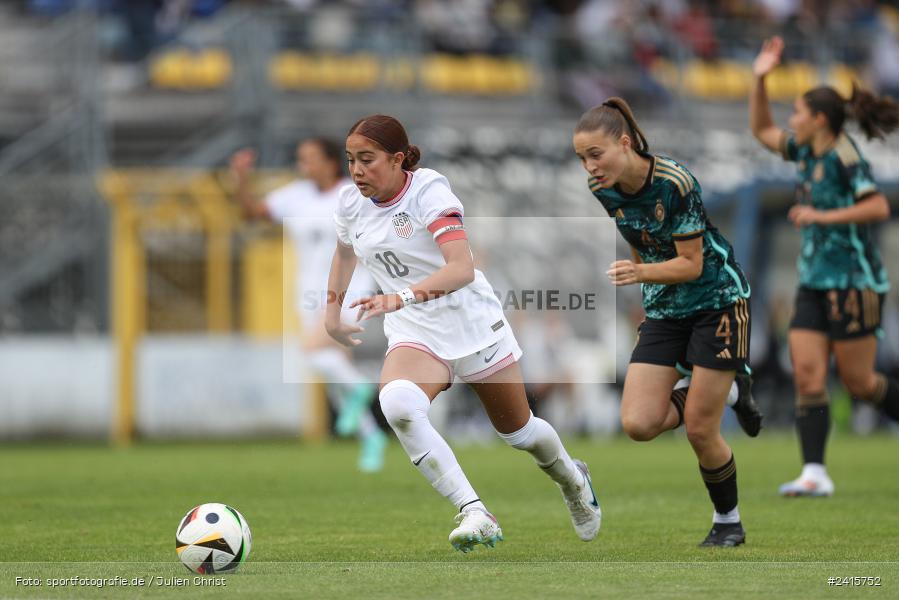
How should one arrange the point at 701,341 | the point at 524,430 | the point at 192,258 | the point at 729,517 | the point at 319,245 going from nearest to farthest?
the point at 524,430 < the point at 701,341 < the point at 729,517 < the point at 319,245 < the point at 192,258

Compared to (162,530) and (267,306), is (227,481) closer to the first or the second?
(162,530)

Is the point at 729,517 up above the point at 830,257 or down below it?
below

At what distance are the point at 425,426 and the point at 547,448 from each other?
0.66m

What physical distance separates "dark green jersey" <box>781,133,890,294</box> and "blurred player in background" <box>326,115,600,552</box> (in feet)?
11.5

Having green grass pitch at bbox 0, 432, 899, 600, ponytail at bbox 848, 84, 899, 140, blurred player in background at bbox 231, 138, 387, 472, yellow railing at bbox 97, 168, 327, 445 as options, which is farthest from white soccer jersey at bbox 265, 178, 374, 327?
yellow railing at bbox 97, 168, 327, 445

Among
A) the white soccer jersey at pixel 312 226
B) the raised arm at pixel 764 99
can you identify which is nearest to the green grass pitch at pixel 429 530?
the white soccer jersey at pixel 312 226

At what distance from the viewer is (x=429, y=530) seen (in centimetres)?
797

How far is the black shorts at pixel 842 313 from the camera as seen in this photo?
9836mm

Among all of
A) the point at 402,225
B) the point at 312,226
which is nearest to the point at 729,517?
the point at 402,225

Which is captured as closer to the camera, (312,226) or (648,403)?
(648,403)

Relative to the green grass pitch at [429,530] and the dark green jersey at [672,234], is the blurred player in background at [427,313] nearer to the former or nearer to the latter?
the green grass pitch at [429,530]

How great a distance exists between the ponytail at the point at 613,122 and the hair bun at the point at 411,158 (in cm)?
73

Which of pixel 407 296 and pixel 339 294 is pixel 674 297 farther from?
pixel 339 294

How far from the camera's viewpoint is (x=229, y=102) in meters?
19.7
